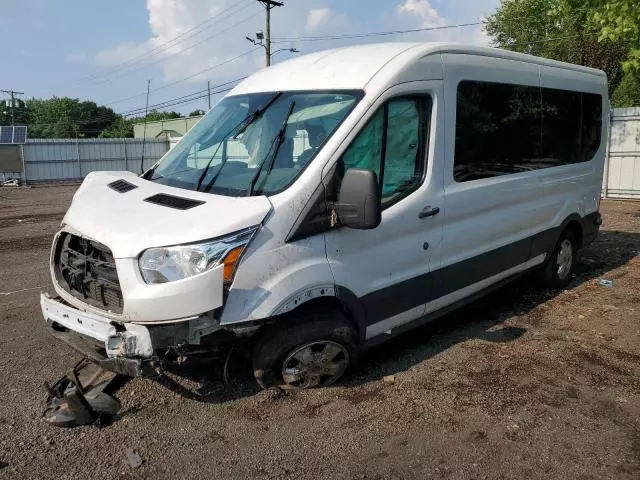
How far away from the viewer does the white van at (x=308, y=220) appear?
3.31 m

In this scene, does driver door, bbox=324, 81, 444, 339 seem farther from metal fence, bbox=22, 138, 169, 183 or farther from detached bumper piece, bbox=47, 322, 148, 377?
Result: metal fence, bbox=22, 138, 169, 183

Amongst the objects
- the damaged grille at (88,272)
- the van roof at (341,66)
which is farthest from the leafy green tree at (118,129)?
the damaged grille at (88,272)

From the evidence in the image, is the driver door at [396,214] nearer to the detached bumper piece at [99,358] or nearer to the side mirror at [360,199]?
the side mirror at [360,199]

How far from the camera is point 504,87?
5.26m

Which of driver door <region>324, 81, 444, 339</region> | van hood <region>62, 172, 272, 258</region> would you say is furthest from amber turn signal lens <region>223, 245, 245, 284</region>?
driver door <region>324, 81, 444, 339</region>

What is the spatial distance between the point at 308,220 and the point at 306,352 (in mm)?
945

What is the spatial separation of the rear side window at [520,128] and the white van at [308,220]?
3 cm

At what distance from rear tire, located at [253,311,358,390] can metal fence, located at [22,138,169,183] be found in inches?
920

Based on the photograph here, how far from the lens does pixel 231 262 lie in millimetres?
3307

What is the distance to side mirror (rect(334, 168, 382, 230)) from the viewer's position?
347 centimetres

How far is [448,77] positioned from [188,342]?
9.57 feet

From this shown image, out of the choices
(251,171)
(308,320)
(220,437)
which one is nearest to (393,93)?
(251,171)

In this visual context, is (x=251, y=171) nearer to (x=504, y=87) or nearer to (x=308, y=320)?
(x=308, y=320)

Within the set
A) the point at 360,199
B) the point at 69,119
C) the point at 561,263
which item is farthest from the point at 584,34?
the point at 69,119
